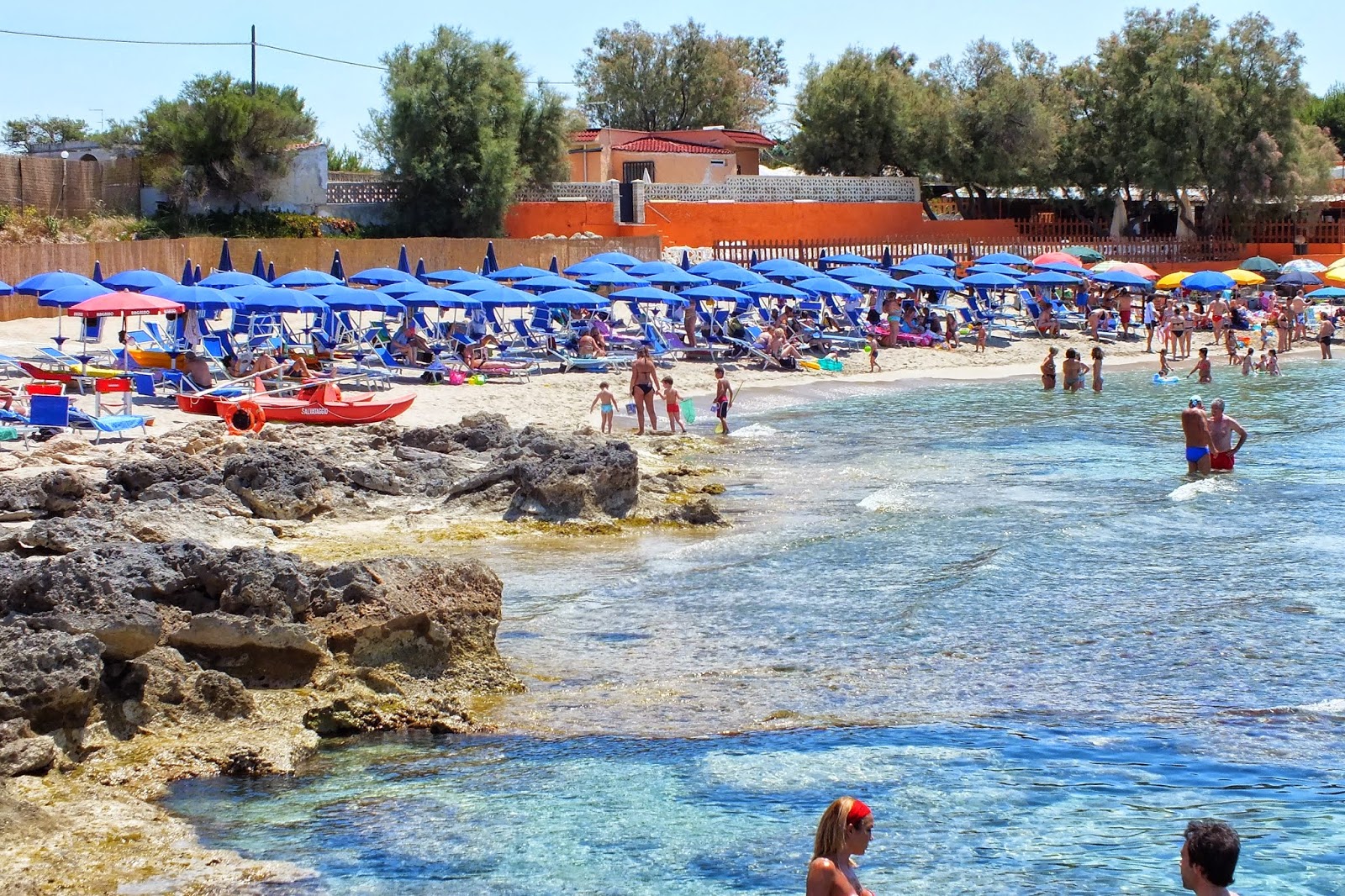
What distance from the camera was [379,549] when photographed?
44.1 ft

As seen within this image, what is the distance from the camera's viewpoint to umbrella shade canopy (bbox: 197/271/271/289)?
83.4 feet

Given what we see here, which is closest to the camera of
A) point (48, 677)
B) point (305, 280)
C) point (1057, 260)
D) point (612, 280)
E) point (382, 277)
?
point (48, 677)

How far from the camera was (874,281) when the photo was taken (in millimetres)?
31688

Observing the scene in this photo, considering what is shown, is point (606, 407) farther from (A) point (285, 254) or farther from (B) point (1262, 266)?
(B) point (1262, 266)

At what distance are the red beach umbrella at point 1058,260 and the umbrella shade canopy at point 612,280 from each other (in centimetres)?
1261

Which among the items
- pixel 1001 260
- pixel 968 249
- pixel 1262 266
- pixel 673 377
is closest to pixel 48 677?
pixel 673 377

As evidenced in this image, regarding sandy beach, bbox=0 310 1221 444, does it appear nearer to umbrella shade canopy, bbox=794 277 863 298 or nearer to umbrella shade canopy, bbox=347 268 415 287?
umbrella shade canopy, bbox=794 277 863 298

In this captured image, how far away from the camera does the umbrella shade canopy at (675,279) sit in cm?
2962

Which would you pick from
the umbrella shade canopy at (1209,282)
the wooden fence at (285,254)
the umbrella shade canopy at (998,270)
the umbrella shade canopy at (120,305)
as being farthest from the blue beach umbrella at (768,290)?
the umbrella shade canopy at (120,305)

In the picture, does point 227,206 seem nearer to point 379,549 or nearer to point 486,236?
point 486,236

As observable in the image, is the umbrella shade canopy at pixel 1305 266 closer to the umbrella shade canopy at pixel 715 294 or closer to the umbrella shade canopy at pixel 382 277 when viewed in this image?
the umbrella shade canopy at pixel 715 294

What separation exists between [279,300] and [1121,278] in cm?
2079

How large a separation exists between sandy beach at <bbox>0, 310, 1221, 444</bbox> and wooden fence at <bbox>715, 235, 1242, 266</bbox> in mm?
6236

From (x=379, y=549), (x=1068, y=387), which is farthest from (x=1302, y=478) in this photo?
(x=379, y=549)
